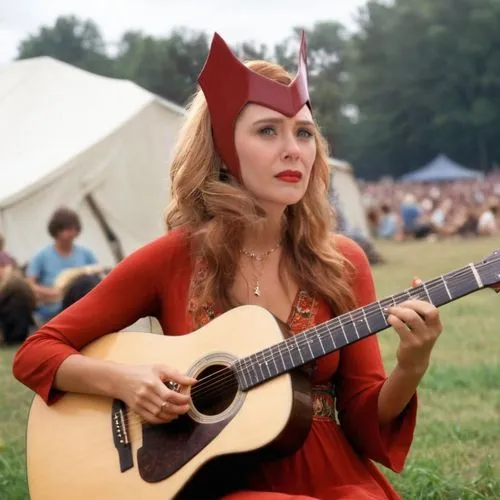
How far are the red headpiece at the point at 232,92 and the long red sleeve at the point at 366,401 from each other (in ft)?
1.51

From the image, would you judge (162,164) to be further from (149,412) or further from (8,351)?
(149,412)

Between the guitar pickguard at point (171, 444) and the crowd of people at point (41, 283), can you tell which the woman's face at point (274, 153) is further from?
the crowd of people at point (41, 283)

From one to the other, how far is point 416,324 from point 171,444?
0.75 m

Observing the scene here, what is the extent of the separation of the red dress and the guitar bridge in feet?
0.73

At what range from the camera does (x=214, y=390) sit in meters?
2.53

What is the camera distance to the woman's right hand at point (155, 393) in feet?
8.20

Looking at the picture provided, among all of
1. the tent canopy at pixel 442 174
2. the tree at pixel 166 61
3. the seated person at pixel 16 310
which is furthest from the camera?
the tent canopy at pixel 442 174

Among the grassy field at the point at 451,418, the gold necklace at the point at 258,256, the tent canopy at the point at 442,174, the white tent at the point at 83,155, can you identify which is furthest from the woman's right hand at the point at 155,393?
the tent canopy at the point at 442,174

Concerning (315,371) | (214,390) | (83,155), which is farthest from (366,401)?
(83,155)

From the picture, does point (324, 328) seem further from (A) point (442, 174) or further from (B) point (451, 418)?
(A) point (442, 174)

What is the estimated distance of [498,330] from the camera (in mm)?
8375

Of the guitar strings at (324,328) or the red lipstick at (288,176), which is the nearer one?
the guitar strings at (324,328)

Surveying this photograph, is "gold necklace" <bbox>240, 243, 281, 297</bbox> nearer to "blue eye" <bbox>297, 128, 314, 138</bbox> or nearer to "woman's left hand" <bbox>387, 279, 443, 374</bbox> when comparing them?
"blue eye" <bbox>297, 128, 314, 138</bbox>

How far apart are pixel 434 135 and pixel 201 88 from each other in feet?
185
